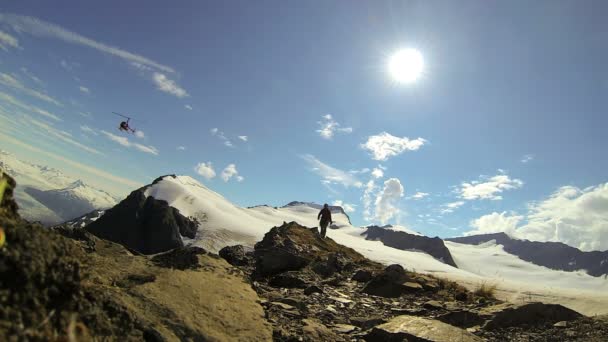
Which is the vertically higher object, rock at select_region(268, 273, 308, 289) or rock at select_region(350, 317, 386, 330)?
rock at select_region(268, 273, 308, 289)

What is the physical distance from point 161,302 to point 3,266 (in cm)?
281

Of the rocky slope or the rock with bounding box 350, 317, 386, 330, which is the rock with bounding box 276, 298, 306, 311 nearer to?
the rocky slope

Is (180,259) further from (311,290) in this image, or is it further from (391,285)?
(391,285)

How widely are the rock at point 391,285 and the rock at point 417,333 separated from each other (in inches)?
203

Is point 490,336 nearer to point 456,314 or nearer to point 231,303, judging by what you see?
point 456,314

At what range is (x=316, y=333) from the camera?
700 centimetres

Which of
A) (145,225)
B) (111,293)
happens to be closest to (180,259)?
(111,293)

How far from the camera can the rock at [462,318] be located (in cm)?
969

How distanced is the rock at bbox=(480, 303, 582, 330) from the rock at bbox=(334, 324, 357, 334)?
139 inches

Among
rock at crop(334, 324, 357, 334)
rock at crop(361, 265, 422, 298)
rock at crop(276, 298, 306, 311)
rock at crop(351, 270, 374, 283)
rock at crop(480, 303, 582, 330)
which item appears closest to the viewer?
rock at crop(334, 324, 357, 334)

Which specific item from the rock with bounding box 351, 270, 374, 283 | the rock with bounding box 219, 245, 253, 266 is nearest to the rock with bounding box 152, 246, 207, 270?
the rock with bounding box 219, 245, 253, 266

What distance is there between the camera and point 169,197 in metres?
95.4

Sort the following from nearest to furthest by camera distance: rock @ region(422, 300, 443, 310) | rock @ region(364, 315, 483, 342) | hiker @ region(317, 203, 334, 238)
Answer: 1. rock @ region(364, 315, 483, 342)
2. rock @ region(422, 300, 443, 310)
3. hiker @ region(317, 203, 334, 238)

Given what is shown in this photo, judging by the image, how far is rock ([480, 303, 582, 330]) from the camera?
945 centimetres
